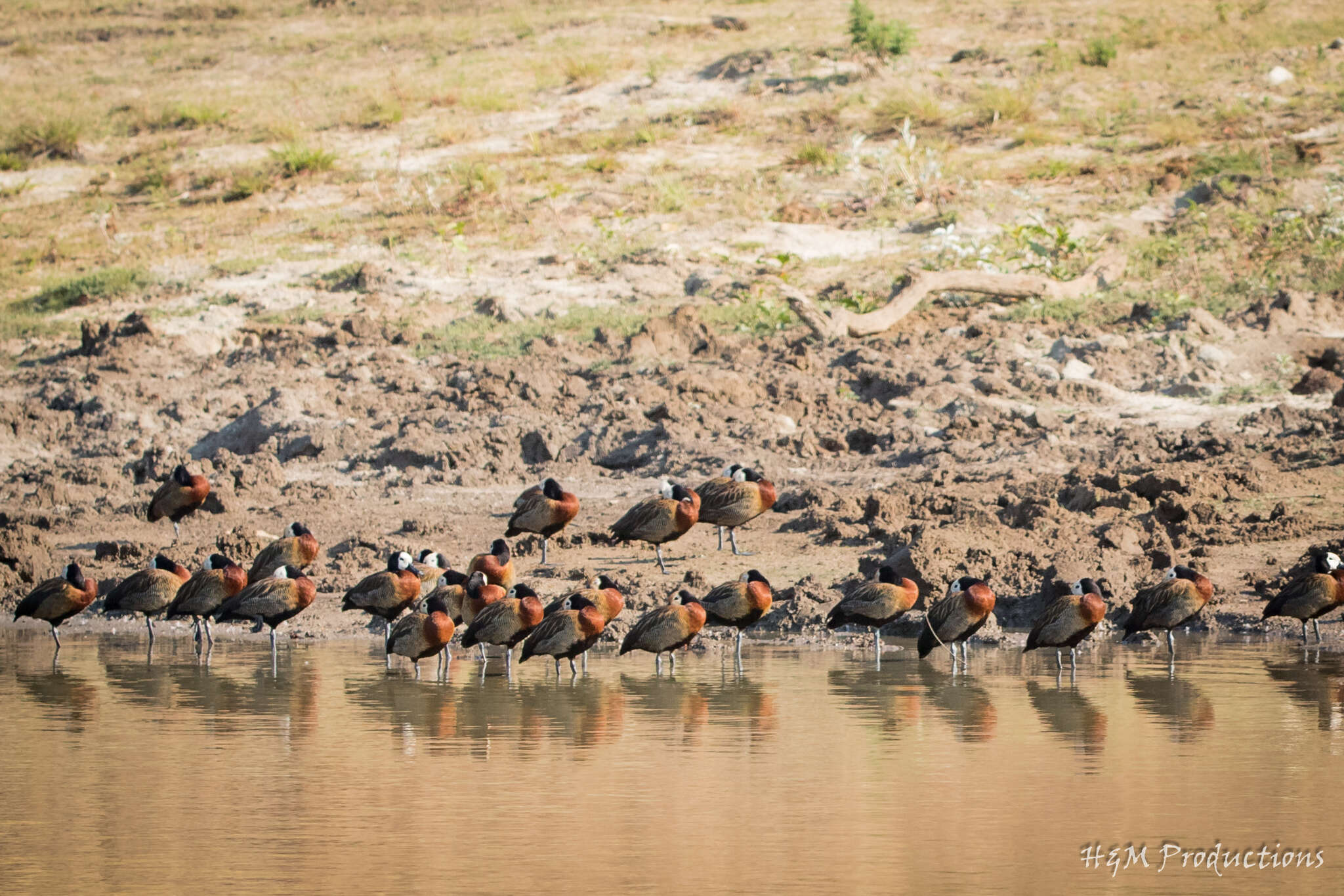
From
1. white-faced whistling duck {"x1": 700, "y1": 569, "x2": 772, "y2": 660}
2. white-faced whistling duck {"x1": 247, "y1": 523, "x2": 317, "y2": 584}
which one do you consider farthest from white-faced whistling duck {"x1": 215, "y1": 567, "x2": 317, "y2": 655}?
white-faced whistling duck {"x1": 700, "y1": 569, "x2": 772, "y2": 660}

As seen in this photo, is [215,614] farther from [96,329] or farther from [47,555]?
[96,329]

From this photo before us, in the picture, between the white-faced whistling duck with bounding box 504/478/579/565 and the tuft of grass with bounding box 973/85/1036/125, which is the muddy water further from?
the tuft of grass with bounding box 973/85/1036/125

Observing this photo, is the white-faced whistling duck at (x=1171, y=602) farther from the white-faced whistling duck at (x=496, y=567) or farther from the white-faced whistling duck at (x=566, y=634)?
the white-faced whistling duck at (x=496, y=567)

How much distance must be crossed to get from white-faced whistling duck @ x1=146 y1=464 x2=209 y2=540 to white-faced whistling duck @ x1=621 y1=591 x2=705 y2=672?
5636mm

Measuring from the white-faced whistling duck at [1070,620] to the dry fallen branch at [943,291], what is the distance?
9.09 metres

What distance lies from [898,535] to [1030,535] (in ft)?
3.38

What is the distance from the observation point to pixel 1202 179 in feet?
77.3

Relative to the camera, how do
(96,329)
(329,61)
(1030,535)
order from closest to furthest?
(1030,535)
(96,329)
(329,61)

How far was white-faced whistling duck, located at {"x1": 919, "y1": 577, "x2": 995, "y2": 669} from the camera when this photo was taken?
1019 centimetres

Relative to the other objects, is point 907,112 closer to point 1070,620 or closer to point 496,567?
point 496,567

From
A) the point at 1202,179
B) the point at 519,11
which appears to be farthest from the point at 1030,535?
the point at 519,11

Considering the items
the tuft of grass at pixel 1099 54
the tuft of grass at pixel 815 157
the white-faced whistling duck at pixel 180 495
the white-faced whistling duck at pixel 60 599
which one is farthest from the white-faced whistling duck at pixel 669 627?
the tuft of grass at pixel 1099 54

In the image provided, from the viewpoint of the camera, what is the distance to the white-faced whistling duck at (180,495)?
14.4 meters

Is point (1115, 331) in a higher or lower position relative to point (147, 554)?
higher
